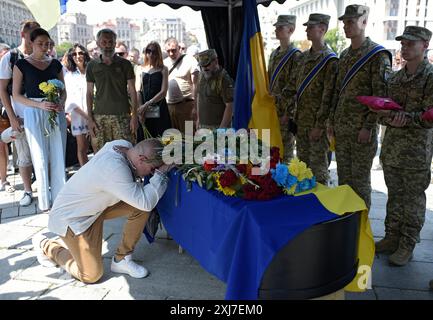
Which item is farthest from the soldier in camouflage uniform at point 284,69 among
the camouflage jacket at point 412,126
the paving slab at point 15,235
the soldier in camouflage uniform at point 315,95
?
the paving slab at point 15,235

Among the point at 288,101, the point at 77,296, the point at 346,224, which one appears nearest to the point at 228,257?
the point at 346,224

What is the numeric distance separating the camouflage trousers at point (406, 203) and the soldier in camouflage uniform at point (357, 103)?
237 millimetres

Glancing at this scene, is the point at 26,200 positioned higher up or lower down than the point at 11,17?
lower down

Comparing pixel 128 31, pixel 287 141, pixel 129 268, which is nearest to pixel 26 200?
pixel 129 268

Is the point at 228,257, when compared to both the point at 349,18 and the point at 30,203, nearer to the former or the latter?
the point at 349,18

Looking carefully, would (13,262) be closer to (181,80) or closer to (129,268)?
(129,268)

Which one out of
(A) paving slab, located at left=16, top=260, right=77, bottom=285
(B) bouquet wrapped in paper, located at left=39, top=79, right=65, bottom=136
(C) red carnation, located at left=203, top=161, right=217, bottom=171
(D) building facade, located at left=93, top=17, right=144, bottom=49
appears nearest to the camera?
(C) red carnation, located at left=203, top=161, right=217, bottom=171

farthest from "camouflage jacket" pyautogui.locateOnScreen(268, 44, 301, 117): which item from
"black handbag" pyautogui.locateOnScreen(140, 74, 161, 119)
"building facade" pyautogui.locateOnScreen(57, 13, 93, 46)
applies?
"building facade" pyautogui.locateOnScreen(57, 13, 93, 46)

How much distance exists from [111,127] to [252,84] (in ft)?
5.79

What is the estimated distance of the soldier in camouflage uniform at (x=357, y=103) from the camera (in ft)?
10.4

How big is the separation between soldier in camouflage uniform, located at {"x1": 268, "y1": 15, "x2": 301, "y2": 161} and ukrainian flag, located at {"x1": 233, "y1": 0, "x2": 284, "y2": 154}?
788 millimetres

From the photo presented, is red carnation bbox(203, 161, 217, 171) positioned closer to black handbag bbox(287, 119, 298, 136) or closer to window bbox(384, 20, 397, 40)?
black handbag bbox(287, 119, 298, 136)

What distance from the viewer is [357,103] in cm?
330

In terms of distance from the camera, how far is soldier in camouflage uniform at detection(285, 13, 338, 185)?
3.70 metres
